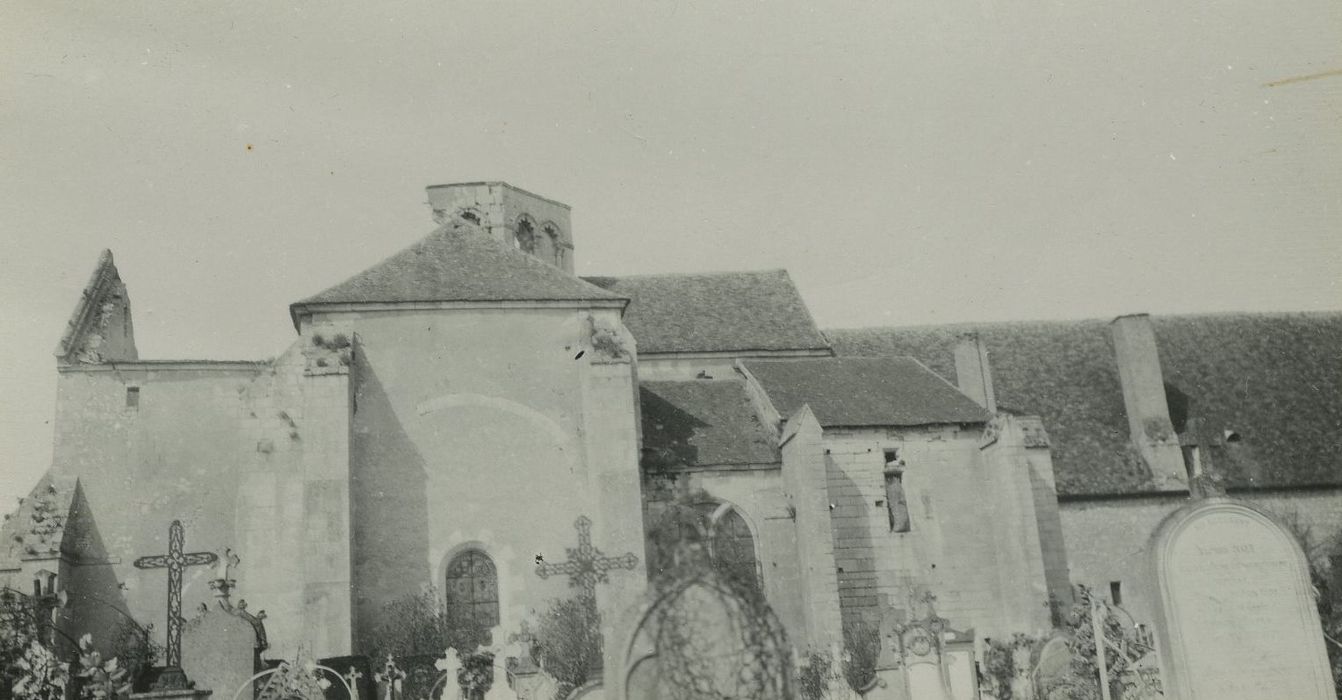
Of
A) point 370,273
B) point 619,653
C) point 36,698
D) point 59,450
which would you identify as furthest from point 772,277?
point 619,653

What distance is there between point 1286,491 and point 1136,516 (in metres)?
4.07

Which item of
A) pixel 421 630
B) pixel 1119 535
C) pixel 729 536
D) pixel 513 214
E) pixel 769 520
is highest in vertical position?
pixel 513 214

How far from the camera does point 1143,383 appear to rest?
31016 millimetres

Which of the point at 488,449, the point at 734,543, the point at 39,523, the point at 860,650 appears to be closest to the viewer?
the point at 488,449

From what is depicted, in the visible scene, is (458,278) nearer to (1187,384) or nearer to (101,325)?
(101,325)

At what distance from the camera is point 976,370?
2941 centimetres

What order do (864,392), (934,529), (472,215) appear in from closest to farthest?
(934,529) < (864,392) < (472,215)

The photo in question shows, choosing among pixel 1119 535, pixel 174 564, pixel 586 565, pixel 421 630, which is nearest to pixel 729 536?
pixel 586 565

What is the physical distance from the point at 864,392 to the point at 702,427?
3741mm

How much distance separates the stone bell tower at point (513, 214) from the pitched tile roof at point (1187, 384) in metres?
8.38

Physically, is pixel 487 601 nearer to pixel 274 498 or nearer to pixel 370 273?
pixel 274 498

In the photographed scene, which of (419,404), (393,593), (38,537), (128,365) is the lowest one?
(393,593)

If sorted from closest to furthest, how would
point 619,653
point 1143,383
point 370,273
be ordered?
1. point 619,653
2. point 370,273
3. point 1143,383

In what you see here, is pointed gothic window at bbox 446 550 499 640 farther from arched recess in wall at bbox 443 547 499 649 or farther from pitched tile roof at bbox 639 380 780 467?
pitched tile roof at bbox 639 380 780 467
